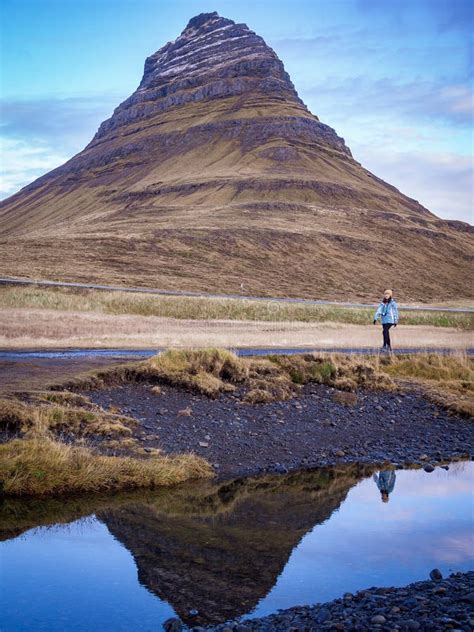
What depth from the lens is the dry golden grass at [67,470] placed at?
13.0 meters

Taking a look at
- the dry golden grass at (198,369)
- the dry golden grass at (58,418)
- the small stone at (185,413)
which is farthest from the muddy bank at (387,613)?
the dry golden grass at (198,369)

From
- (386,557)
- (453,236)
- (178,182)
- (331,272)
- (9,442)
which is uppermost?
(178,182)

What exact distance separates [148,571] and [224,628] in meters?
2.32

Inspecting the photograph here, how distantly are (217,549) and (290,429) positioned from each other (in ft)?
24.5

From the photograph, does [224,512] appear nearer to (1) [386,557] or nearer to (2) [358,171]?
(1) [386,557]

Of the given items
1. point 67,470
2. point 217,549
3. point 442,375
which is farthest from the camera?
point 442,375

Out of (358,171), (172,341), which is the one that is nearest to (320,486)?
(172,341)

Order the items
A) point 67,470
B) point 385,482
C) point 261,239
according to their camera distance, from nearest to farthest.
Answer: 1. point 67,470
2. point 385,482
3. point 261,239

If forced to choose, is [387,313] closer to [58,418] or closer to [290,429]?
[290,429]

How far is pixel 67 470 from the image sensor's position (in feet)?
44.1

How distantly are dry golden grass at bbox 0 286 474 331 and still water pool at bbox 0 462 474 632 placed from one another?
35887mm

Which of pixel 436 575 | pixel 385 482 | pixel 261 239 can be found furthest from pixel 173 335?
pixel 261 239

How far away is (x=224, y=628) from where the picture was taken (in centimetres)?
816

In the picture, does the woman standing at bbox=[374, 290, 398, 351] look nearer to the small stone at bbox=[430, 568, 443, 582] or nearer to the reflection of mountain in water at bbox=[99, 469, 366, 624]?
the reflection of mountain in water at bbox=[99, 469, 366, 624]
